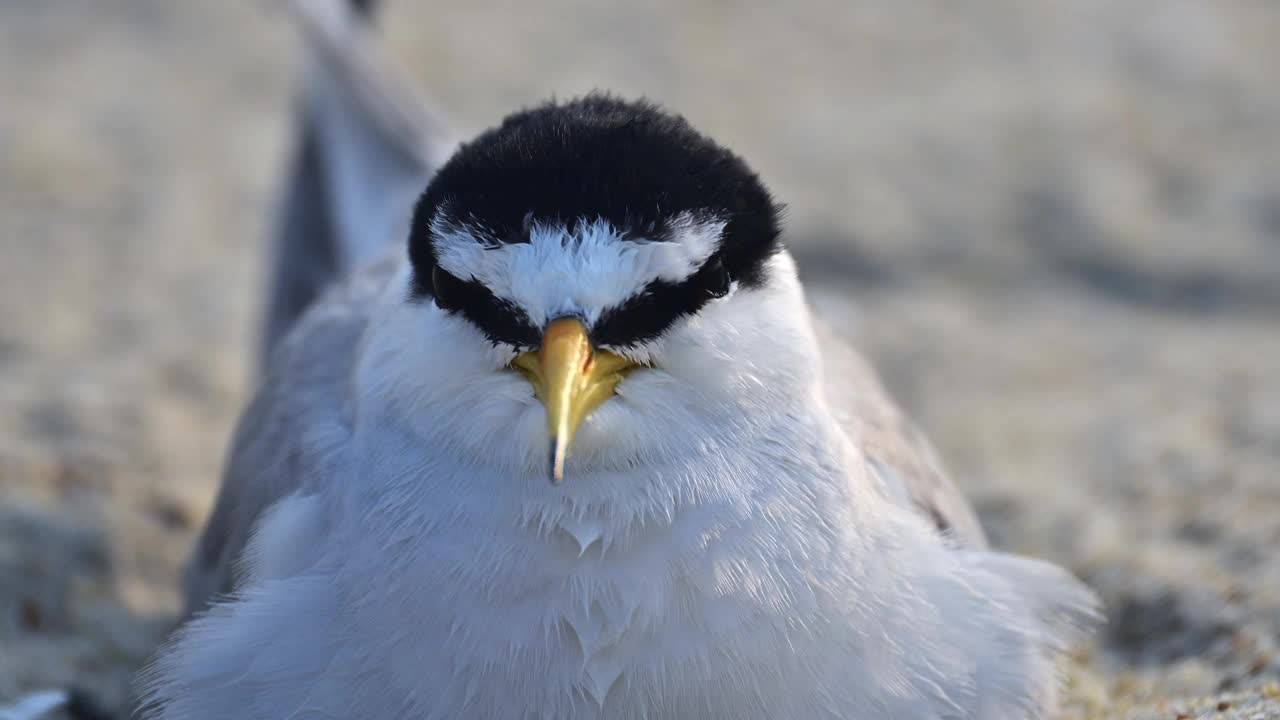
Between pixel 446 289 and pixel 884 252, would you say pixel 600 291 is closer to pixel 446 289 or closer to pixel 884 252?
pixel 446 289

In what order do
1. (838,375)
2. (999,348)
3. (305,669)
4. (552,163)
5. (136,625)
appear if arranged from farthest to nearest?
1. (999,348)
2. (136,625)
3. (838,375)
4. (305,669)
5. (552,163)

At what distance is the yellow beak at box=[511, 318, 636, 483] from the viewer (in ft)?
7.16

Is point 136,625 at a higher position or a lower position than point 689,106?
lower

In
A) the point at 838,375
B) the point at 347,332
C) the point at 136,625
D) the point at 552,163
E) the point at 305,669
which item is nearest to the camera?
the point at 552,163

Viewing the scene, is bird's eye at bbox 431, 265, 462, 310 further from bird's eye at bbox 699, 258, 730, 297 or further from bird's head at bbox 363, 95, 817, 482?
bird's eye at bbox 699, 258, 730, 297

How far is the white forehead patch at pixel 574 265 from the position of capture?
89.6 inches

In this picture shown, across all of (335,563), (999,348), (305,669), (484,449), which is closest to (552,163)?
(484,449)

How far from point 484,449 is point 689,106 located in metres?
5.23

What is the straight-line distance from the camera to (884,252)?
6.52m

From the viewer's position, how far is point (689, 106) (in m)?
7.41

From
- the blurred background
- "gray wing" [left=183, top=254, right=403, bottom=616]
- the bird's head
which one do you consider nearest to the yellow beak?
the bird's head

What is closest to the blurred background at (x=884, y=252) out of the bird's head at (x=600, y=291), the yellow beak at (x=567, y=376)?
the bird's head at (x=600, y=291)

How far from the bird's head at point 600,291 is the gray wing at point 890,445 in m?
0.55

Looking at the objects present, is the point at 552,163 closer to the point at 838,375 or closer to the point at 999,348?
the point at 838,375
